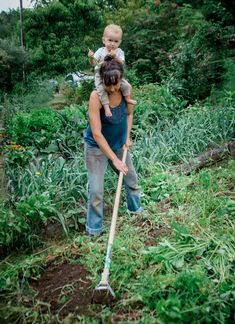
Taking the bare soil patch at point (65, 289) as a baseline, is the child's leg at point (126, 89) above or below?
above

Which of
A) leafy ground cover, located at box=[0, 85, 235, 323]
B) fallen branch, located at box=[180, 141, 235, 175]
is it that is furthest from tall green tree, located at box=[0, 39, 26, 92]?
fallen branch, located at box=[180, 141, 235, 175]

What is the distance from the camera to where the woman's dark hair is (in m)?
3.07

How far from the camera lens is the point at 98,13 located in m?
17.3

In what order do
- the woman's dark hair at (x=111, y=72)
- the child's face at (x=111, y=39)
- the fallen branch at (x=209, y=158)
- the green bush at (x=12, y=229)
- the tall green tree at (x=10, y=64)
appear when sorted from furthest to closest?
the tall green tree at (x=10, y=64) < the fallen branch at (x=209, y=158) < the child's face at (x=111, y=39) < the green bush at (x=12, y=229) < the woman's dark hair at (x=111, y=72)

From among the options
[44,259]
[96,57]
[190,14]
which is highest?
[190,14]

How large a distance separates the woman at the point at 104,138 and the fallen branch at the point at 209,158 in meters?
1.35

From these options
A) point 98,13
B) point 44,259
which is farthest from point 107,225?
point 98,13

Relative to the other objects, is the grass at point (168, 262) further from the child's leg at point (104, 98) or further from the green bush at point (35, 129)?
the green bush at point (35, 129)

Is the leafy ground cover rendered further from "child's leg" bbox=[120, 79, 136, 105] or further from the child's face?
the child's face

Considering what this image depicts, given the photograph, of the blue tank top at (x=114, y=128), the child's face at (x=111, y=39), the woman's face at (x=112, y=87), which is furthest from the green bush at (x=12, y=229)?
the child's face at (x=111, y=39)

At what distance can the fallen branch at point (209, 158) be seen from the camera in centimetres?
488

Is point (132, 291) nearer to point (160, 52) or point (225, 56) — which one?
point (225, 56)

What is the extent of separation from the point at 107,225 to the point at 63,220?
0.45 metres

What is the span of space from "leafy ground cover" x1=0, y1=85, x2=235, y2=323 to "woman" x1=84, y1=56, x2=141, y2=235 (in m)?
0.32
